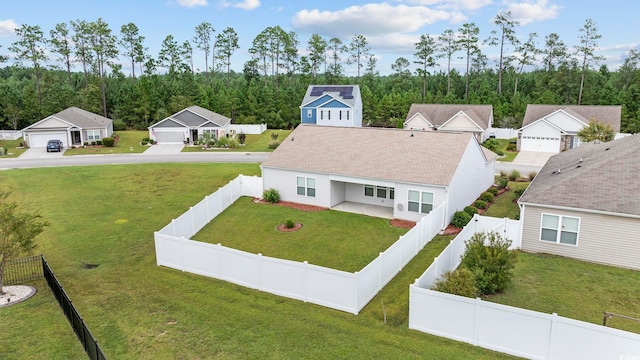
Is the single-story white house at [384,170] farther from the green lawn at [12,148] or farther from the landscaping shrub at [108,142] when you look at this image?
the green lawn at [12,148]

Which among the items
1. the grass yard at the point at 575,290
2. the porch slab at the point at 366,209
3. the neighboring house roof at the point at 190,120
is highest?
the neighboring house roof at the point at 190,120

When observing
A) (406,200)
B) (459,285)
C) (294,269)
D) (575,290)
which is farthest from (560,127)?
(294,269)

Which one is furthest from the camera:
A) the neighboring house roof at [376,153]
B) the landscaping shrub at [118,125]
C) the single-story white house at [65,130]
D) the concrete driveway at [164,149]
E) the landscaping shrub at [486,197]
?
the landscaping shrub at [118,125]

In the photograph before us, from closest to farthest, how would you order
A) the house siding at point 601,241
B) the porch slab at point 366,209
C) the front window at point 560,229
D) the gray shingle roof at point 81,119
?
the house siding at point 601,241 < the front window at point 560,229 < the porch slab at point 366,209 < the gray shingle roof at point 81,119

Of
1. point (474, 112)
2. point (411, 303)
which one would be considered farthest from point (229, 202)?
point (474, 112)

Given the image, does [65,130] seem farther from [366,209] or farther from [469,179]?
[469,179]

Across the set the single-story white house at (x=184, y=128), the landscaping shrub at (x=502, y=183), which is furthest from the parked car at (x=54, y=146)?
the landscaping shrub at (x=502, y=183)

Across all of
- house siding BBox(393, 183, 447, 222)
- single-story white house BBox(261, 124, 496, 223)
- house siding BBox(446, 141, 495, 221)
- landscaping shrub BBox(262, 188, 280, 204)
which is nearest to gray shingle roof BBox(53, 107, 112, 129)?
single-story white house BBox(261, 124, 496, 223)
